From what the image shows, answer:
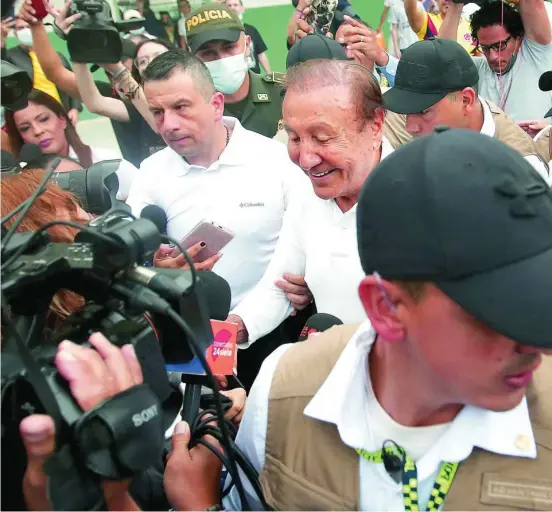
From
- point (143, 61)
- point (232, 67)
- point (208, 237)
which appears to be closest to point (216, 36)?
point (232, 67)

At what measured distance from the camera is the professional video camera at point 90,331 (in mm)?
735

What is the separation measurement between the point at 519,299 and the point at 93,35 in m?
2.24

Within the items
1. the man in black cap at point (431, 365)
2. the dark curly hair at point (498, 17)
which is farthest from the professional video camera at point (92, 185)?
the dark curly hair at point (498, 17)

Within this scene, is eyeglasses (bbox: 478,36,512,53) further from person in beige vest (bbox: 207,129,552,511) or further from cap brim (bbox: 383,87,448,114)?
person in beige vest (bbox: 207,129,552,511)

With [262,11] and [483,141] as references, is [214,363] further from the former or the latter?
[262,11]

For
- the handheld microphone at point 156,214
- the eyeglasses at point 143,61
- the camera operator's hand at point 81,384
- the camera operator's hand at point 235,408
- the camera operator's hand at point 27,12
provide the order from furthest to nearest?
1. the eyeglasses at point 143,61
2. the camera operator's hand at point 27,12
3. the handheld microphone at point 156,214
4. the camera operator's hand at point 235,408
5. the camera operator's hand at point 81,384

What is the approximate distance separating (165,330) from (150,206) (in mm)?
1289

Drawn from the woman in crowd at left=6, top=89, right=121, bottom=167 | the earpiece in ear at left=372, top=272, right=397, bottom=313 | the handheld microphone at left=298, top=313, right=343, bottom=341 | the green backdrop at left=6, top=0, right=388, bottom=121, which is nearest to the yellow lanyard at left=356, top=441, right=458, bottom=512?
Answer: the earpiece in ear at left=372, top=272, right=397, bottom=313

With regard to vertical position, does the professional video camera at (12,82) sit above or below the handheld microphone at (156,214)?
above

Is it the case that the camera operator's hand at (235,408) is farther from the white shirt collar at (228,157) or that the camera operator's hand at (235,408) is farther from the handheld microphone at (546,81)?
the handheld microphone at (546,81)

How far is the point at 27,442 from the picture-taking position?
736mm

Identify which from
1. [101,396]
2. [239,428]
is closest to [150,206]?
[239,428]

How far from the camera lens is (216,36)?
2.91 m

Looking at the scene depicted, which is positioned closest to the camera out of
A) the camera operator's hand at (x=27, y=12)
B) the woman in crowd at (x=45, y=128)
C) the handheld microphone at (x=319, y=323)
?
the handheld microphone at (x=319, y=323)
